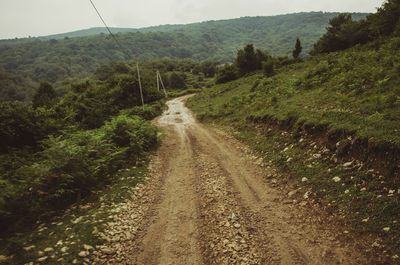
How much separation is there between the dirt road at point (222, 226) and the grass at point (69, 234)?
0.45m

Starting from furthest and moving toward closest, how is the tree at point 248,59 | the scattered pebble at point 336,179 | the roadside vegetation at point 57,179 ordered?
the tree at point 248,59 < the scattered pebble at point 336,179 < the roadside vegetation at point 57,179

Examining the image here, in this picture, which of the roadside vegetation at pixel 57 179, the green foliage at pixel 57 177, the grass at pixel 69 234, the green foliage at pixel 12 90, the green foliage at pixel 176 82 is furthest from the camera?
the green foliage at pixel 12 90

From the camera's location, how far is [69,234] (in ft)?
15.7

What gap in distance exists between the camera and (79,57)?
7776 inches

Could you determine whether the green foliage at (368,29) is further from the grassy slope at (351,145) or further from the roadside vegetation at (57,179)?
the roadside vegetation at (57,179)

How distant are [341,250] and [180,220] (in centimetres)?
400

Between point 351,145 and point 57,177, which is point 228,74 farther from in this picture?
point 57,177

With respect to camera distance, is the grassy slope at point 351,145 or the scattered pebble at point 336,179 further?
the scattered pebble at point 336,179

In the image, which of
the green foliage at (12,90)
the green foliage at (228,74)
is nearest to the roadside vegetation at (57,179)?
the green foliage at (228,74)

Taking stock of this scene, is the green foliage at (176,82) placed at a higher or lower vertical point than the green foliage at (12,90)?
lower

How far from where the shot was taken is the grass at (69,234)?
4.09 meters

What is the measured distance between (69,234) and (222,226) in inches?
157

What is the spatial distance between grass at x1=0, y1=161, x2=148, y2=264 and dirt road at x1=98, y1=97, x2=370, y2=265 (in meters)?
0.45

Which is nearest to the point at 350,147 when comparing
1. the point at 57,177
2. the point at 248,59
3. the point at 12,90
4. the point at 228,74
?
the point at 57,177
